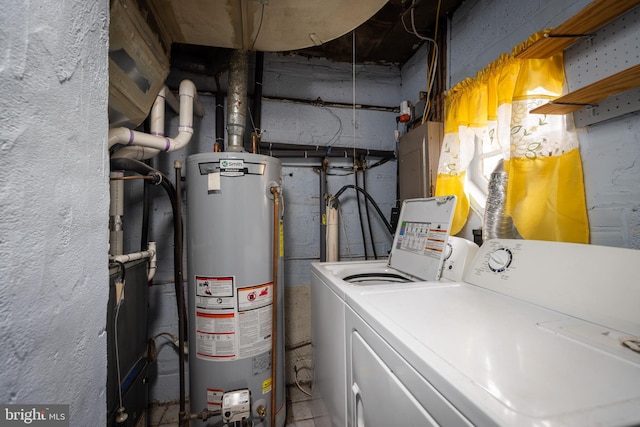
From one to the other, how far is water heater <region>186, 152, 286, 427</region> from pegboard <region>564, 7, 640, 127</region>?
1.39 meters

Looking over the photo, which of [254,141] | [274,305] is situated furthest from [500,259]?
[254,141]

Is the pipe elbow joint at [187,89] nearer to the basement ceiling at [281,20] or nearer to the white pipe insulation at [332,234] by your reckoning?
the basement ceiling at [281,20]

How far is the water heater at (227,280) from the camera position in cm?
130

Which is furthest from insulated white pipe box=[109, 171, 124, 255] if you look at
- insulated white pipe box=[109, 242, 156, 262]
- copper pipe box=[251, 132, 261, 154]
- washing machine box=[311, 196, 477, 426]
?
washing machine box=[311, 196, 477, 426]

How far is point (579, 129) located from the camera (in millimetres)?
1008

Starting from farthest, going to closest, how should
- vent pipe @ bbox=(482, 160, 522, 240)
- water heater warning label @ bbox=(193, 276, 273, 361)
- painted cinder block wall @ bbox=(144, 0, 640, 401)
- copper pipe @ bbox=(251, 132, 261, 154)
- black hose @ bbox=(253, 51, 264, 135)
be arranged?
black hose @ bbox=(253, 51, 264, 135), copper pipe @ bbox=(251, 132, 261, 154), painted cinder block wall @ bbox=(144, 0, 640, 401), water heater warning label @ bbox=(193, 276, 273, 361), vent pipe @ bbox=(482, 160, 522, 240)

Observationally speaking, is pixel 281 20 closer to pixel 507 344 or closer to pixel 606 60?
pixel 606 60

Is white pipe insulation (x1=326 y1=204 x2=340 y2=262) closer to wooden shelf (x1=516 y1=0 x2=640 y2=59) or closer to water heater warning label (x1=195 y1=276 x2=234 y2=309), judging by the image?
water heater warning label (x1=195 y1=276 x2=234 y2=309)

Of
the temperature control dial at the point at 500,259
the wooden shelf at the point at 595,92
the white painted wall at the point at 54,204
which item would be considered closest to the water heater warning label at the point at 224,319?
the white painted wall at the point at 54,204

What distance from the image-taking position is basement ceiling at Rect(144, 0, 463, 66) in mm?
1300

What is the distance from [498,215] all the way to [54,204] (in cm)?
148

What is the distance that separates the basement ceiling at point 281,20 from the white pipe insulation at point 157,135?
0.30 metres

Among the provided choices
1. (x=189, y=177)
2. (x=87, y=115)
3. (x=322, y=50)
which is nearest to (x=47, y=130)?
(x=87, y=115)

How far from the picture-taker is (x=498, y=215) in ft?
3.84
